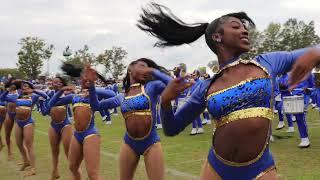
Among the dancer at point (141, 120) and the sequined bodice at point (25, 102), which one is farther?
the sequined bodice at point (25, 102)

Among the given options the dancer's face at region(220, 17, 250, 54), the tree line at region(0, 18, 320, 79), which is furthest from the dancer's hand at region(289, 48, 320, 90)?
the tree line at region(0, 18, 320, 79)

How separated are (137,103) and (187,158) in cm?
512

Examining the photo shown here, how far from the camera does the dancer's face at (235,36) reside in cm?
337

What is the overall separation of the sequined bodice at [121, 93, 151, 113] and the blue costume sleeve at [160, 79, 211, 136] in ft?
9.00

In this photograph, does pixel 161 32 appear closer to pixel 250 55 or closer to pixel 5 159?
pixel 250 55

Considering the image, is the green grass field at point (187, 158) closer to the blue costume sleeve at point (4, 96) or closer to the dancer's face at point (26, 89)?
the blue costume sleeve at point (4, 96)

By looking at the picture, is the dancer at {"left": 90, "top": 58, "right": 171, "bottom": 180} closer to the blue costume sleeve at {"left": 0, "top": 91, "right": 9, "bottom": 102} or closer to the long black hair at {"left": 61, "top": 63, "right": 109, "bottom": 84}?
the long black hair at {"left": 61, "top": 63, "right": 109, "bottom": 84}

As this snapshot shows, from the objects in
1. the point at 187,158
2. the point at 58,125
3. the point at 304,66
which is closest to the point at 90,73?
the point at 304,66

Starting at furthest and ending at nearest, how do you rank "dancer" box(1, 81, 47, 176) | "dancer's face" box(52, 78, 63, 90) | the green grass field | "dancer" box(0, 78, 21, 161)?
"dancer" box(0, 78, 21, 161) → "dancer" box(1, 81, 47, 176) → "dancer's face" box(52, 78, 63, 90) → the green grass field

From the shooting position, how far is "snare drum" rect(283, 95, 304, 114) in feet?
38.3

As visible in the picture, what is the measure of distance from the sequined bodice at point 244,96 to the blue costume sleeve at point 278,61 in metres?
0.13

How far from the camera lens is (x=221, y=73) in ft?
11.3

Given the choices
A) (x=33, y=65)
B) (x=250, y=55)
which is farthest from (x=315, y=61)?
(x=33, y=65)

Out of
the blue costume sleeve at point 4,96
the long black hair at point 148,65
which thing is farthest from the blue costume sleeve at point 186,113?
the blue costume sleeve at point 4,96
